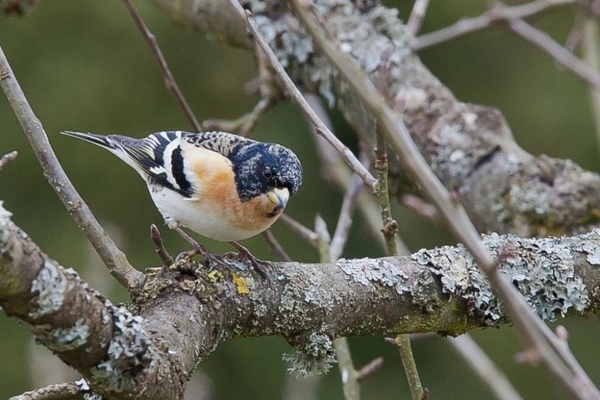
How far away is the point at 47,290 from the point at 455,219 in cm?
52

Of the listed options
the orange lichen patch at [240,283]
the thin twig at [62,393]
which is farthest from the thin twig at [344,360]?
the thin twig at [62,393]

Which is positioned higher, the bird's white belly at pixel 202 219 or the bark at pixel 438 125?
the bark at pixel 438 125

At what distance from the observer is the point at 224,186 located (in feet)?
6.80

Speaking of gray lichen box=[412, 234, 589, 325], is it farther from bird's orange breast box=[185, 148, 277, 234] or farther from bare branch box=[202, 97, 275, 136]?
bare branch box=[202, 97, 275, 136]

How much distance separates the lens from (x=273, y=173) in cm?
207

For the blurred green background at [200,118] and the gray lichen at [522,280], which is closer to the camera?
the gray lichen at [522,280]

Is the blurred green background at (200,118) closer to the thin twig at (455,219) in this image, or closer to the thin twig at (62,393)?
the thin twig at (62,393)

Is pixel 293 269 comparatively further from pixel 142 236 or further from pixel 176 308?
pixel 142 236

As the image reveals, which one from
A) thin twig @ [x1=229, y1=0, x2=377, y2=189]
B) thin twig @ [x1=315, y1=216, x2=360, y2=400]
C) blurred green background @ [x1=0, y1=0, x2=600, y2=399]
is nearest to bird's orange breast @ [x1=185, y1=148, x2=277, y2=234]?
thin twig @ [x1=315, y1=216, x2=360, y2=400]

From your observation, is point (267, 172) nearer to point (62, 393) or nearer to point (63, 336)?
point (62, 393)

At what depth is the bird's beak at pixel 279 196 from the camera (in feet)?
6.70

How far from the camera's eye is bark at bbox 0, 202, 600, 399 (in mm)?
1117

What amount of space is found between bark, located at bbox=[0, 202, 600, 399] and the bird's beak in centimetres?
38

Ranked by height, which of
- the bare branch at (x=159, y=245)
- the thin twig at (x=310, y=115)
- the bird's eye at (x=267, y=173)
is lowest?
the bird's eye at (x=267, y=173)
